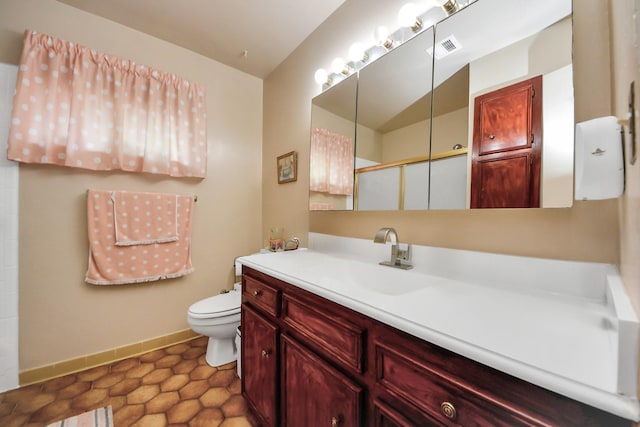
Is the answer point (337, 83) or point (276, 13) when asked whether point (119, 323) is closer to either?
point (337, 83)

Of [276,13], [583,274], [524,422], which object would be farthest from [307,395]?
[276,13]

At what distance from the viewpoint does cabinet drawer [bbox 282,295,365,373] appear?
683mm

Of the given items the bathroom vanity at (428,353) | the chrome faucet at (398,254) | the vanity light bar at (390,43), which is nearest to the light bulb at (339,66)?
the vanity light bar at (390,43)

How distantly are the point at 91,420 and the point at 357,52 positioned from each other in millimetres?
2475

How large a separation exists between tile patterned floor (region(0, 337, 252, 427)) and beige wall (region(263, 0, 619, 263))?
1.15m

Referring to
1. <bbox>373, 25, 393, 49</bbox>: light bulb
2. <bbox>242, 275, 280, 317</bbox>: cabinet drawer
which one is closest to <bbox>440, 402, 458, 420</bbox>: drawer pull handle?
<bbox>242, 275, 280, 317</bbox>: cabinet drawer

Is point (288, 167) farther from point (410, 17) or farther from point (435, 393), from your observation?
point (435, 393)

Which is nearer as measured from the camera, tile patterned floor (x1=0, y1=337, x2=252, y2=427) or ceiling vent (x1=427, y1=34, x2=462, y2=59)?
ceiling vent (x1=427, y1=34, x2=462, y2=59)

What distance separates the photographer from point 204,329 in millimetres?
1585

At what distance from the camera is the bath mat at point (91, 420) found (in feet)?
3.93

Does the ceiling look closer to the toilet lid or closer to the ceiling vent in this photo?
the ceiling vent

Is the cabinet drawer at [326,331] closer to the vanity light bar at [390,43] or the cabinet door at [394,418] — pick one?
the cabinet door at [394,418]

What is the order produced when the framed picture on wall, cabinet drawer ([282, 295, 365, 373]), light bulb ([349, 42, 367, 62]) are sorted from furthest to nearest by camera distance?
the framed picture on wall, light bulb ([349, 42, 367, 62]), cabinet drawer ([282, 295, 365, 373])

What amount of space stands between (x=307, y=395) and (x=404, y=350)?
1.61 ft
